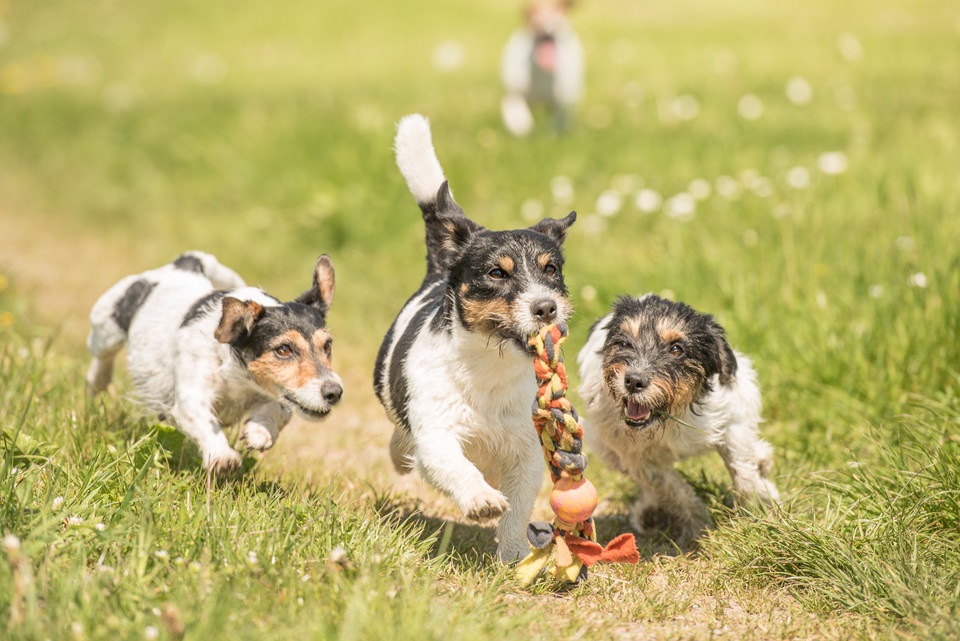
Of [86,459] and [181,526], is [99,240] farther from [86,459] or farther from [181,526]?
[181,526]

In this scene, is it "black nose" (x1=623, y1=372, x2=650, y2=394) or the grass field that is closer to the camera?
the grass field

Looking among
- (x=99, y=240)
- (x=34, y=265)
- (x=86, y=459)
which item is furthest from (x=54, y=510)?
(x=99, y=240)

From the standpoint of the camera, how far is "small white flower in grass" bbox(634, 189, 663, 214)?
7.29 m

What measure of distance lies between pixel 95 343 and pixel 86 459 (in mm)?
1167

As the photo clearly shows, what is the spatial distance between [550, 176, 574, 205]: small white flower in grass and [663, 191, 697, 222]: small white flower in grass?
886 mm

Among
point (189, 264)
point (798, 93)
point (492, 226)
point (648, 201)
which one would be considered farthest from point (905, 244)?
point (189, 264)

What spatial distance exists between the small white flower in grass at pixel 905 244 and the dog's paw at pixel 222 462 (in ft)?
13.1

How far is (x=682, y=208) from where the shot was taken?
7.03 metres

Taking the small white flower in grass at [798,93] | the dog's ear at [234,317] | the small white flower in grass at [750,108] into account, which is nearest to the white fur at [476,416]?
the dog's ear at [234,317]

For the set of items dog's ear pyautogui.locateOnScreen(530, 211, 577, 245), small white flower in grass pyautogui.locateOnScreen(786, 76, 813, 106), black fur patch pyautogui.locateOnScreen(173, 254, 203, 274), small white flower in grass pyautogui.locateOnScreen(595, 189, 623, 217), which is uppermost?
small white flower in grass pyautogui.locateOnScreen(786, 76, 813, 106)

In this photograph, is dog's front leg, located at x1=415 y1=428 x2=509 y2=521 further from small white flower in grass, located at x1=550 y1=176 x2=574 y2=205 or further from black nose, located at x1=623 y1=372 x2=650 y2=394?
small white flower in grass, located at x1=550 y1=176 x2=574 y2=205

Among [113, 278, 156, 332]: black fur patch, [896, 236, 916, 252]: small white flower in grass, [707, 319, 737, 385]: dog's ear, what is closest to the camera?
[707, 319, 737, 385]: dog's ear

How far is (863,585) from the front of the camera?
371 cm

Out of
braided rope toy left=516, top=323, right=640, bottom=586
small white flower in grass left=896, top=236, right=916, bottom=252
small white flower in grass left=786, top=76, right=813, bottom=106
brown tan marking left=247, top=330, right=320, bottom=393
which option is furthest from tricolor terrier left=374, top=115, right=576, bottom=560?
small white flower in grass left=786, top=76, right=813, bottom=106
